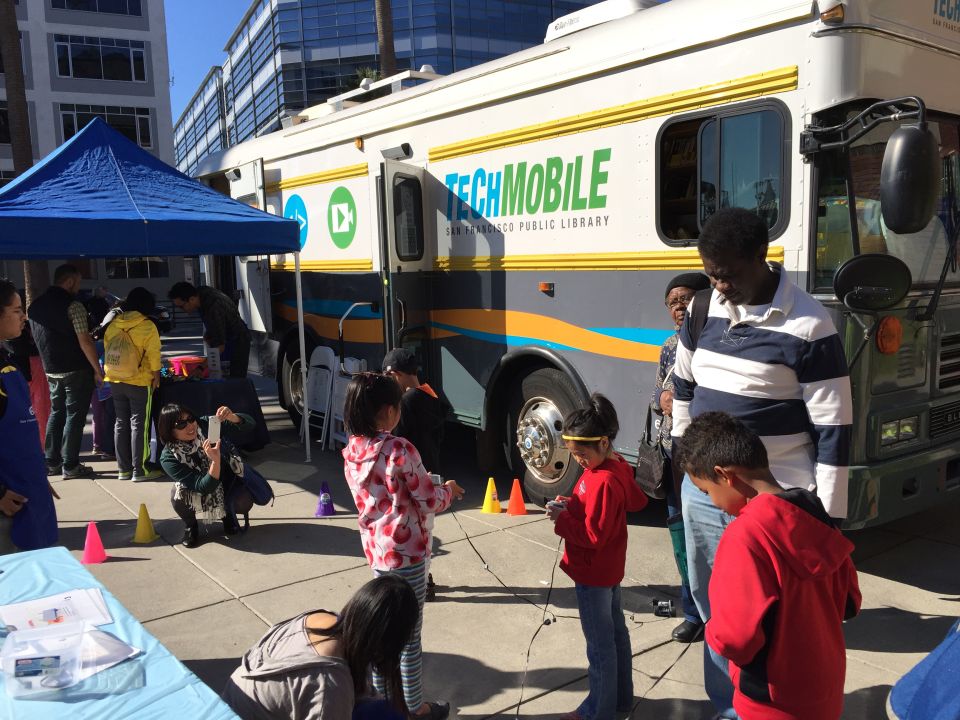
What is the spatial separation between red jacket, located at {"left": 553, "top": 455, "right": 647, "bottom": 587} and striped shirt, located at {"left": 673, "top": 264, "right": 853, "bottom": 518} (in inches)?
17.6

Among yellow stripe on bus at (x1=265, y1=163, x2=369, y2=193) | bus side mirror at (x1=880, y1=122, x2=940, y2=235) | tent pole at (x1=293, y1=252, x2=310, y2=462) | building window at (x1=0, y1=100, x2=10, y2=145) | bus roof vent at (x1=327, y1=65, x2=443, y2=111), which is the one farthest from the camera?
building window at (x1=0, y1=100, x2=10, y2=145)

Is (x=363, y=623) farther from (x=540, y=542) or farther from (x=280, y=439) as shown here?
(x=280, y=439)

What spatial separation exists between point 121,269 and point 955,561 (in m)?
33.0

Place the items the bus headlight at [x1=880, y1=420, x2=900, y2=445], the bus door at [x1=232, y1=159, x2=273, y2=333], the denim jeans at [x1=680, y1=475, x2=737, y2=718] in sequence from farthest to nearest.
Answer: the bus door at [x1=232, y1=159, x2=273, y2=333], the bus headlight at [x1=880, y1=420, x2=900, y2=445], the denim jeans at [x1=680, y1=475, x2=737, y2=718]

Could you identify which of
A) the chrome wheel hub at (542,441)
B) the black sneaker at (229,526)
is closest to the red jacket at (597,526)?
the chrome wheel hub at (542,441)

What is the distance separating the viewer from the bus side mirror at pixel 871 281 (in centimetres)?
363

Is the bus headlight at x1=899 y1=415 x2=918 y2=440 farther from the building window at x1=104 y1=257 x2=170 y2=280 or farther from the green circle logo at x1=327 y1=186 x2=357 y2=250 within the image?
the building window at x1=104 y1=257 x2=170 y2=280

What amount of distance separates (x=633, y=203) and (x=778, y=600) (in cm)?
336

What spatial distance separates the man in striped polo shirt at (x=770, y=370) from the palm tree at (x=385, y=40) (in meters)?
13.3

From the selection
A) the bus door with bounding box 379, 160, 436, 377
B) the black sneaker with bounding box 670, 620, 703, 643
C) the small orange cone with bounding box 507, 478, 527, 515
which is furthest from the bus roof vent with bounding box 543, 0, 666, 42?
the black sneaker with bounding box 670, 620, 703, 643

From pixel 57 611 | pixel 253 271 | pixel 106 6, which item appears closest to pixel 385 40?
pixel 253 271

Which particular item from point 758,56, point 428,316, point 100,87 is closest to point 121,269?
point 100,87

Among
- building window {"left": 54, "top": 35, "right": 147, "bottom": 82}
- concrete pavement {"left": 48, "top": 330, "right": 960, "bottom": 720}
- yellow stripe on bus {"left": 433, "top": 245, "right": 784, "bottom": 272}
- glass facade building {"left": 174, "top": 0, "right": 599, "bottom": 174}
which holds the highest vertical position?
glass facade building {"left": 174, "top": 0, "right": 599, "bottom": 174}

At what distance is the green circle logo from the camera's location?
7.41 metres
